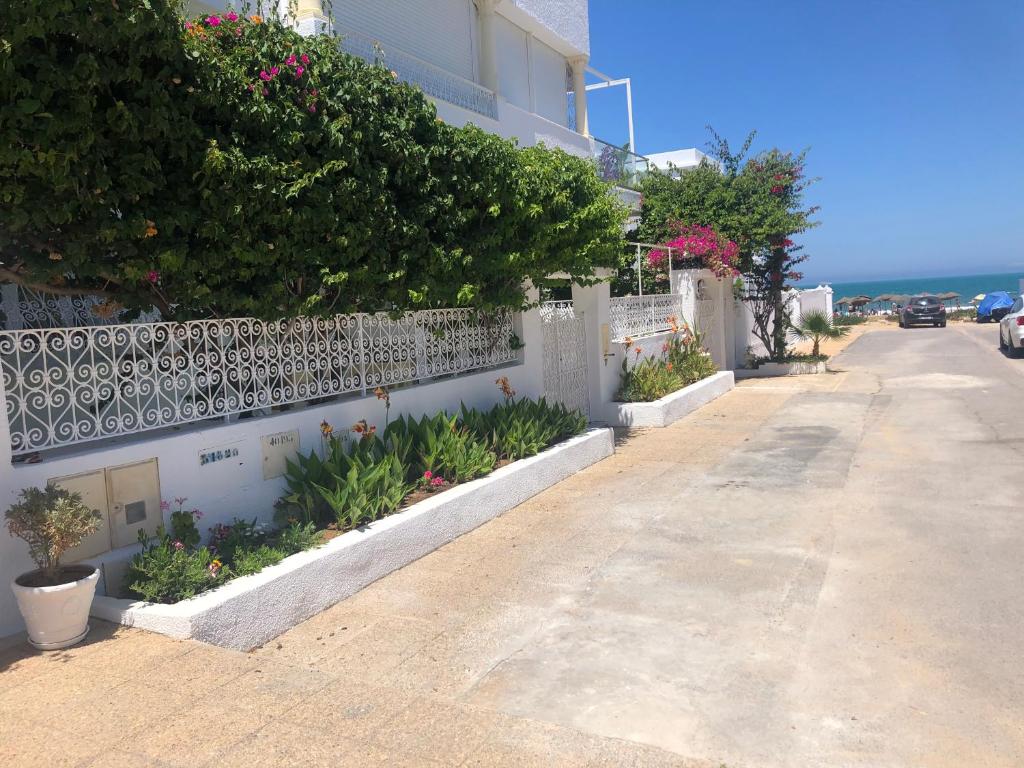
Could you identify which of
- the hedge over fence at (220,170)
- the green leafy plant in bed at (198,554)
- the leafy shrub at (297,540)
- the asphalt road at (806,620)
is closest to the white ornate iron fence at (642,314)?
the asphalt road at (806,620)

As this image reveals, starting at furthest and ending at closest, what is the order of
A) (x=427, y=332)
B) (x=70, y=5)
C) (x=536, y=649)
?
1. (x=427, y=332)
2. (x=536, y=649)
3. (x=70, y=5)

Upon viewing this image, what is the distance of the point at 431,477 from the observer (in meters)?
7.07

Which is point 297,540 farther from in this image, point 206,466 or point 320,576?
point 206,466

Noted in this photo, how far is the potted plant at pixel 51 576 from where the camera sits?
4.18 metres

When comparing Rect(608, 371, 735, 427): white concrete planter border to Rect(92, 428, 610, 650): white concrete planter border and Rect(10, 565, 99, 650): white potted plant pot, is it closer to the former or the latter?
Rect(92, 428, 610, 650): white concrete planter border

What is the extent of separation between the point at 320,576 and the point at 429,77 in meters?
9.38

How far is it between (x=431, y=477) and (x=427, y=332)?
1827 mm

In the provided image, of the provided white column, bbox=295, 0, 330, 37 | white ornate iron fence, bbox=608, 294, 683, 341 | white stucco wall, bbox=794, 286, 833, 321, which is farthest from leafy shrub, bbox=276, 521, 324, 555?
white stucco wall, bbox=794, 286, 833, 321

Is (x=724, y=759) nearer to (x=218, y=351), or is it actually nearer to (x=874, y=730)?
(x=874, y=730)

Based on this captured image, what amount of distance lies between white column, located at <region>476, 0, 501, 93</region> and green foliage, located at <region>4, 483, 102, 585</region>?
1188cm

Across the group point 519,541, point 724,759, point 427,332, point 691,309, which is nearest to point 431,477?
point 519,541

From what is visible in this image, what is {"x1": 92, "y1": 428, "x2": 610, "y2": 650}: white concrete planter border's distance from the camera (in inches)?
176

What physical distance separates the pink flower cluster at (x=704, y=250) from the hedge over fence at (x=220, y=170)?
9272 mm

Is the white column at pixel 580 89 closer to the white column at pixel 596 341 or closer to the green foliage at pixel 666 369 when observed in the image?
the green foliage at pixel 666 369
